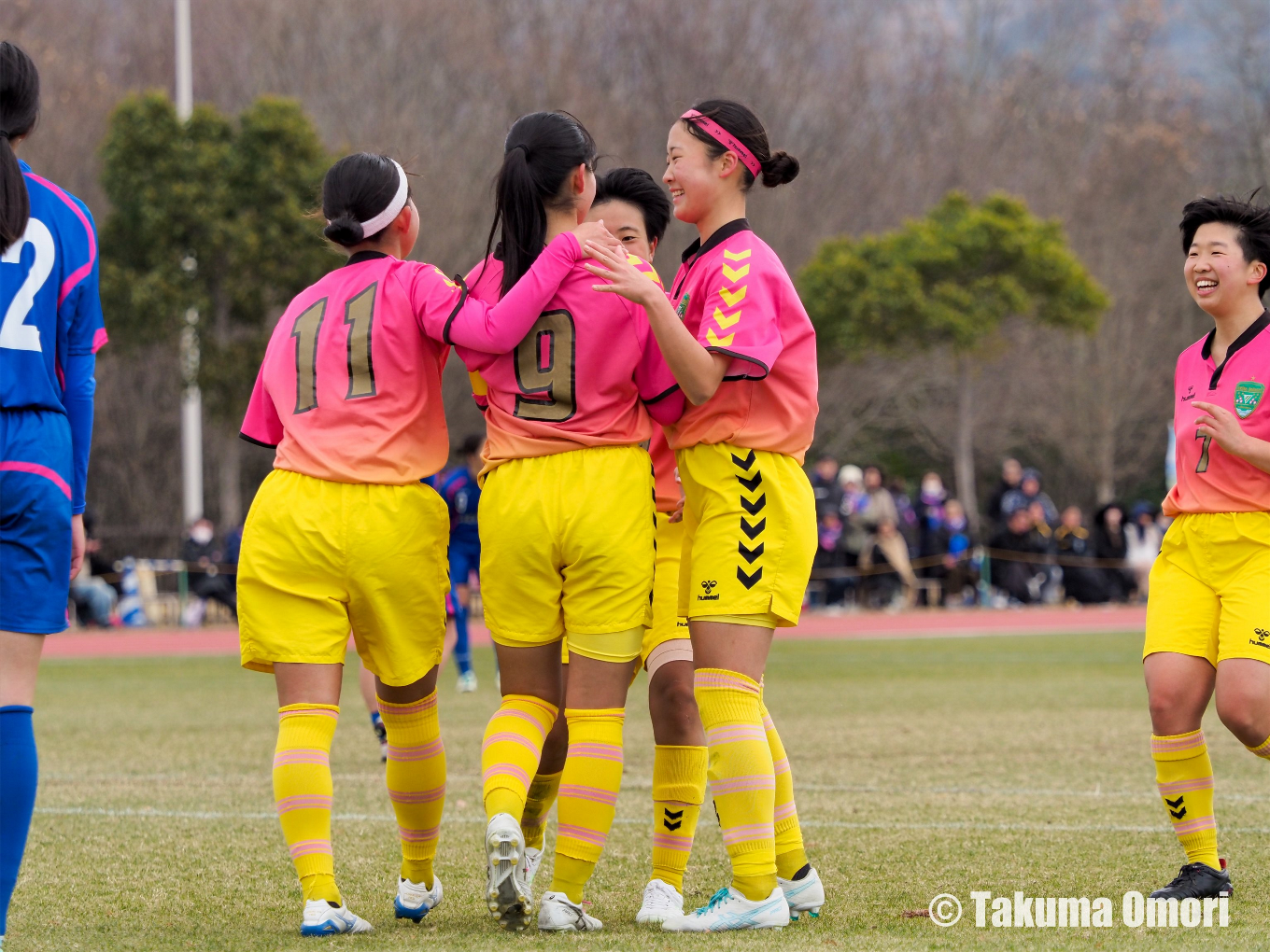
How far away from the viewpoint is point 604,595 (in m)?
4.30

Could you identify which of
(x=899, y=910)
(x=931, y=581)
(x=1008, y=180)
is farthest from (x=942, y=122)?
(x=899, y=910)

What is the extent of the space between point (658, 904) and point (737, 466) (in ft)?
4.16

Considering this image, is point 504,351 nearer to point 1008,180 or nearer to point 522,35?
point 522,35

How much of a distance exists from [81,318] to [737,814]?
7.30ft

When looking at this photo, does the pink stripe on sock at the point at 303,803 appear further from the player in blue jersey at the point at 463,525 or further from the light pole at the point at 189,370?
the light pole at the point at 189,370

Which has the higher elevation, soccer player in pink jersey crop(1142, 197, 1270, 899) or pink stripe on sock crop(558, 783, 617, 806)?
soccer player in pink jersey crop(1142, 197, 1270, 899)

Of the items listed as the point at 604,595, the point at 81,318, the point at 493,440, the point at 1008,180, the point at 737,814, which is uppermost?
the point at 1008,180

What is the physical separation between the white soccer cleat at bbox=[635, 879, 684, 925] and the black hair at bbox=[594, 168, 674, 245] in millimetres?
2195

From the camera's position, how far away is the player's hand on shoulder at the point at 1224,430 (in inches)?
185

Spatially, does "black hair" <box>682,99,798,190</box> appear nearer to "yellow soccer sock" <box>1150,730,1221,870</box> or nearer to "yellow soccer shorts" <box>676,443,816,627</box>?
"yellow soccer shorts" <box>676,443,816,627</box>

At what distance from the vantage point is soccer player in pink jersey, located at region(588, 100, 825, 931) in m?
4.27

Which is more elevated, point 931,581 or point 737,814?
point 737,814

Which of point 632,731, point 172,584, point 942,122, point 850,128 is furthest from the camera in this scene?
point 942,122

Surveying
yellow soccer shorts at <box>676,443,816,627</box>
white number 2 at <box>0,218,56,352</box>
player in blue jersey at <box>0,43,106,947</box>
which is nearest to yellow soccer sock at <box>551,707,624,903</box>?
yellow soccer shorts at <box>676,443,816,627</box>
